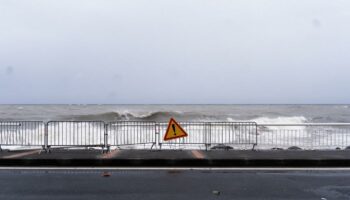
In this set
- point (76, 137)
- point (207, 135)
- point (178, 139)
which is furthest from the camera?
point (76, 137)

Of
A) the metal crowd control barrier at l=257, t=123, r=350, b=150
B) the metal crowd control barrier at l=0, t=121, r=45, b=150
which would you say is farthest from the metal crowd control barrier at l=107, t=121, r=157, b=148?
the metal crowd control barrier at l=257, t=123, r=350, b=150

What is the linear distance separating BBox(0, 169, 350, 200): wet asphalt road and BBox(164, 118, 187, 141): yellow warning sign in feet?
10.0

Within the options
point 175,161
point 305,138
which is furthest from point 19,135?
point 305,138

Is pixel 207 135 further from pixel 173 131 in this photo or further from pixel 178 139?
pixel 173 131

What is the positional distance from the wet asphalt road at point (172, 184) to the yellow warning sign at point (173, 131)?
10.0ft

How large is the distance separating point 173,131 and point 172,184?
15.9ft

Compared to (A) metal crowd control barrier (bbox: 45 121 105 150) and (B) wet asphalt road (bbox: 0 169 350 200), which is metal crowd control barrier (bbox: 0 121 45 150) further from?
(B) wet asphalt road (bbox: 0 169 350 200)

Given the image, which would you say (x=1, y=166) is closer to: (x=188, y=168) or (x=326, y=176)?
(x=188, y=168)

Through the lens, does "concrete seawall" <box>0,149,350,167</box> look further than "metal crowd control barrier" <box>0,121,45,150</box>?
No

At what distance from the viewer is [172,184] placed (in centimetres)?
870

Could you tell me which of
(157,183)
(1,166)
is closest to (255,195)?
(157,183)

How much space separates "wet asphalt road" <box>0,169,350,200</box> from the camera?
7633 mm

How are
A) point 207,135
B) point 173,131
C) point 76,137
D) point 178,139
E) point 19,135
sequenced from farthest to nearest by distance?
point 76,137
point 178,139
point 207,135
point 19,135
point 173,131

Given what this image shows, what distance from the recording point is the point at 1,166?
11219 mm
